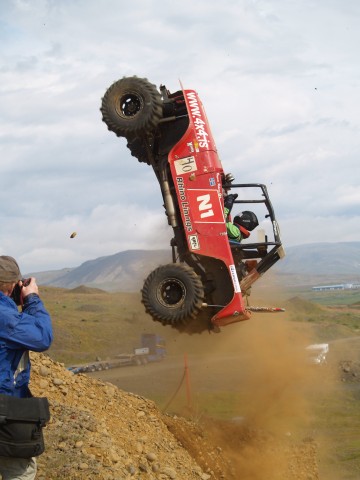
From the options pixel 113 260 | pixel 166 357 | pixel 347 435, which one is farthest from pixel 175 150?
pixel 113 260

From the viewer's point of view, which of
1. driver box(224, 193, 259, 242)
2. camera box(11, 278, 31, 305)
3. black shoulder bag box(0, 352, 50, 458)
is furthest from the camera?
driver box(224, 193, 259, 242)

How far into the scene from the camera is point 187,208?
9797 mm

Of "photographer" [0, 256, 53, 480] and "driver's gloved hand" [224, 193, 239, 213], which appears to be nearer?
"photographer" [0, 256, 53, 480]

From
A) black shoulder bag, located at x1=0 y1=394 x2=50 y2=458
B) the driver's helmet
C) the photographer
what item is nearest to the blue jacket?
the photographer

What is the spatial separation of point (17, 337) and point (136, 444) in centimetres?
476

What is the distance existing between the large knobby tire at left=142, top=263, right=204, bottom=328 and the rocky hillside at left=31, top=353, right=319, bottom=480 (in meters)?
1.52

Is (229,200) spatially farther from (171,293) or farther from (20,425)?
(20,425)

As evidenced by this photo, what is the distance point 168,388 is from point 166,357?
5819mm

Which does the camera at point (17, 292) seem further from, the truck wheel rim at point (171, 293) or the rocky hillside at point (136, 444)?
the truck wheel rim at point (171, 293)

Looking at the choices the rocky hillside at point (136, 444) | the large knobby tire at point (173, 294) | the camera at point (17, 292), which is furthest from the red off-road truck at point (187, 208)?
the camera at point (17, 292)

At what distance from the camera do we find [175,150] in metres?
9.88

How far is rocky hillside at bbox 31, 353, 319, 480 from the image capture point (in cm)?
719

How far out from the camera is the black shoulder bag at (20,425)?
4281 millimetres

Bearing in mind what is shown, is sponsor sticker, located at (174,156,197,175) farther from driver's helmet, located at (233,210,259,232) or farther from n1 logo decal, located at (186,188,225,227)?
driver's helmet, located at (233,210,259,232)
